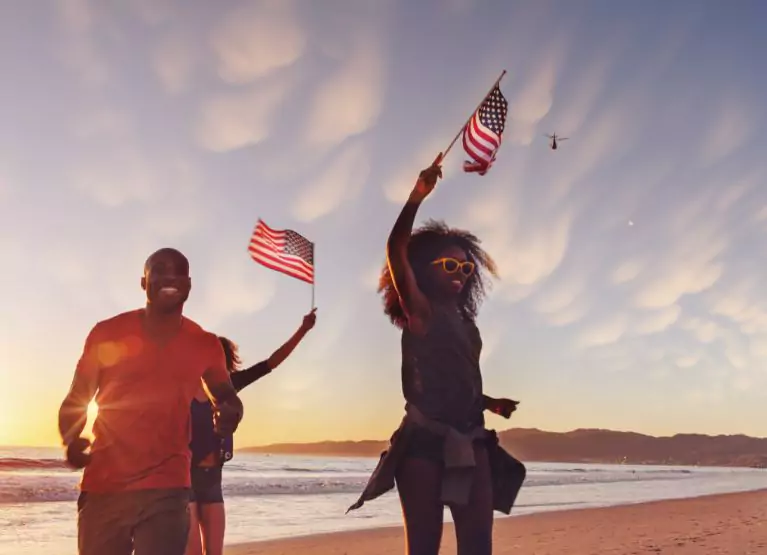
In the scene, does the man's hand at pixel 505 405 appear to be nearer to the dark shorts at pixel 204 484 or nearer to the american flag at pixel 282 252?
the dark shorts at pixel 204 484

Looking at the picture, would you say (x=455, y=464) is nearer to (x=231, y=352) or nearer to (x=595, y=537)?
(x=231, y=352)

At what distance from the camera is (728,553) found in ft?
33.2

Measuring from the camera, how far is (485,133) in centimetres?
666

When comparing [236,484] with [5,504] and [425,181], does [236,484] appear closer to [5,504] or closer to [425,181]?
[5,504]

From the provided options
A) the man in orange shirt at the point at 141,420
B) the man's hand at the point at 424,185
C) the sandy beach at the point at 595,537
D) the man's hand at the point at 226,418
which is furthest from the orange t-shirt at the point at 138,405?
the sandy beach at the point at 595,537

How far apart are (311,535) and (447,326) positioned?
1062 centimetres

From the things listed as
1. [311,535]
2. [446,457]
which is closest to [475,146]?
[446,457]

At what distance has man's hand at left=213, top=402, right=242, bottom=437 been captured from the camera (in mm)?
3371

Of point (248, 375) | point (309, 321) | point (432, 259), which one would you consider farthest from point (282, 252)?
point (432, 259)

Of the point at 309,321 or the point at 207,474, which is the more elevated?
the point at 309,321

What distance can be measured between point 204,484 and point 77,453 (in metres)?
2.66

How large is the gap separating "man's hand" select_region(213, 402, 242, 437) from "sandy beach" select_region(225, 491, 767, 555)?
7756mm

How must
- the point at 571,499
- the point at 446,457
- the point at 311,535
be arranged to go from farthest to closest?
1. the point at 571,499
2. the point at 311,535
3. the point at 446,457

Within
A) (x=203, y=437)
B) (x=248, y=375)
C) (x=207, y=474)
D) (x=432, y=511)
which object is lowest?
(x=432, y=511)
